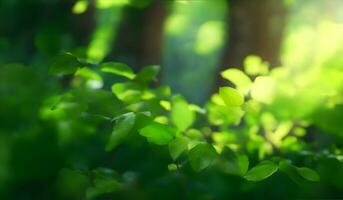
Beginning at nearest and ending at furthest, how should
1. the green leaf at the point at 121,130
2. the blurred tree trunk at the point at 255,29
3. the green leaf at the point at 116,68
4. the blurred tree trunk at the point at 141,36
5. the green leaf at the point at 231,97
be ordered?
the green leaf at the point at 121,130 < the green leaf at the point at 231,97 < the green leaf at the point at 116,68 < the blurred tree trunk at the point at 255,29 < the blurred tree trunk at the point at 141,36

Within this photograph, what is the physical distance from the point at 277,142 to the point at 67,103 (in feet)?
2.50

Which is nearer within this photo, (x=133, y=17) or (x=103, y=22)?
(x=133, y=17)

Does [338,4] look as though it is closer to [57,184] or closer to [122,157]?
[122,157]

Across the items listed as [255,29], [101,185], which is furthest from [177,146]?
[255,29]

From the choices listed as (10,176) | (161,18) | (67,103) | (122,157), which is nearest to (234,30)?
(161,18)

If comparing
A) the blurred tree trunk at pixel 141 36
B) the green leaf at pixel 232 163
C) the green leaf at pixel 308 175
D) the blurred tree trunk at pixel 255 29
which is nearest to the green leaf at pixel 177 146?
the green leaf at pixel 232 163

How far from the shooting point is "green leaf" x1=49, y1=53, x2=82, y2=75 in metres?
1.06

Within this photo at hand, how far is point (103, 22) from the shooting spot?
4727 mm

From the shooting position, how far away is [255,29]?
2.93 meters

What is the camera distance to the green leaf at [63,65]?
1059 millimetres

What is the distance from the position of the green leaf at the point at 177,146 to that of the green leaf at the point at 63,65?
0.25m

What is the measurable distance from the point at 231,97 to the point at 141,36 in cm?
304

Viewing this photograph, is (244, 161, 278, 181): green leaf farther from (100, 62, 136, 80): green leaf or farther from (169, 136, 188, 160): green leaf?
(100, 62, 136, 80): green leaf

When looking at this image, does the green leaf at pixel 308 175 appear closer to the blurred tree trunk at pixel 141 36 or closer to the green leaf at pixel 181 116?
the green leaf at pixel 181 116
